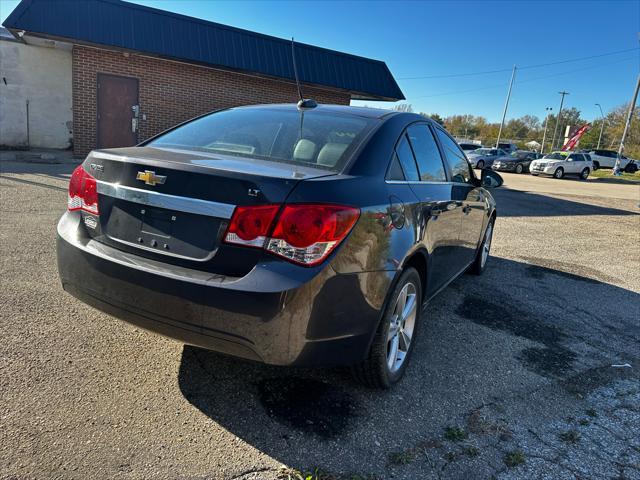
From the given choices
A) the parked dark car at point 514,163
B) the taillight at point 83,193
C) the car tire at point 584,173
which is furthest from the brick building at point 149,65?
the car tire at point 584,173

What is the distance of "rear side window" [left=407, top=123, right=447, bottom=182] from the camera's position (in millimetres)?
3299

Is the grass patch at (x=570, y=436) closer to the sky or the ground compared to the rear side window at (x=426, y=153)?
closer to the ground

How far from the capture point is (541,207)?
43.4 ft

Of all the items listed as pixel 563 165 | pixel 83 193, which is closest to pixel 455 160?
pixel 83 193

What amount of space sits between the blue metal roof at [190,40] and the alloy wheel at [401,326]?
39.6 ft

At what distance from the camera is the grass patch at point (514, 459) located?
2326mm

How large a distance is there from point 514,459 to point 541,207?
1223 cm

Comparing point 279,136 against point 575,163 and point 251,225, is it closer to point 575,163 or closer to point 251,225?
point 251,225

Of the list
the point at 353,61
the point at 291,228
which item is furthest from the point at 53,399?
the point at 353,61

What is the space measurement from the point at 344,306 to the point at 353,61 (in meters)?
15.9

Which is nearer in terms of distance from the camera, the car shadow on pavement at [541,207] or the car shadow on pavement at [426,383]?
the car shadow on pavement at [426,383]

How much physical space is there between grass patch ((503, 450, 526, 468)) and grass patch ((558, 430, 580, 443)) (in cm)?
34

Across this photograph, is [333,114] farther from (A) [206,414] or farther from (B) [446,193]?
(A) [206,414]

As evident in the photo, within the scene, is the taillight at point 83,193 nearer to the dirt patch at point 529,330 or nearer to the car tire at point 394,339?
the car tire at point 394,339
